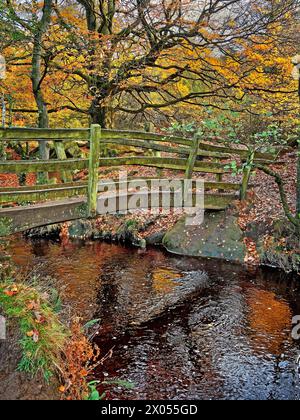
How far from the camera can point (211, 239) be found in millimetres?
10859

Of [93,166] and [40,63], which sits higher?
[40,63]

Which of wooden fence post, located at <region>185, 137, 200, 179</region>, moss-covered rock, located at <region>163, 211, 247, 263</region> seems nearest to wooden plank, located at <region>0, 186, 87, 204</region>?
wooden fence post, located at <region>185, 137, 200, 179</region>

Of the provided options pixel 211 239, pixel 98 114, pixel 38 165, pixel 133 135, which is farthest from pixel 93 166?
pixel 98 114

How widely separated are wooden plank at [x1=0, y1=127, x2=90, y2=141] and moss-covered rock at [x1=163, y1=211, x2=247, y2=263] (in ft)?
17.1

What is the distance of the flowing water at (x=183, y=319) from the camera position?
5047mm

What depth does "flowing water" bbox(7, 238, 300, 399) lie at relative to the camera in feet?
16.6

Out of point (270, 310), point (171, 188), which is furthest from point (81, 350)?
point (171, 188)

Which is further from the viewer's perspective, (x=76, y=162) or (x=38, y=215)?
(x=76, y=162)

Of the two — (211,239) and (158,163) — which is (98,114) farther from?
(211,239)

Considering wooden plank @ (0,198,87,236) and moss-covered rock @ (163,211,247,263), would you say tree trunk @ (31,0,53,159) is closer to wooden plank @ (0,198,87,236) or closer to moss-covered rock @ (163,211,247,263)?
moss-covered rock @ (163,211,247,263)

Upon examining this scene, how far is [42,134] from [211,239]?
6.07 meters

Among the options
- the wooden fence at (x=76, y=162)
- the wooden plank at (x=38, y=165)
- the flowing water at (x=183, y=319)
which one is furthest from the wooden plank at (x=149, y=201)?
the flowing water at (x=183, y=319)

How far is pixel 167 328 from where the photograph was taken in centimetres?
660
